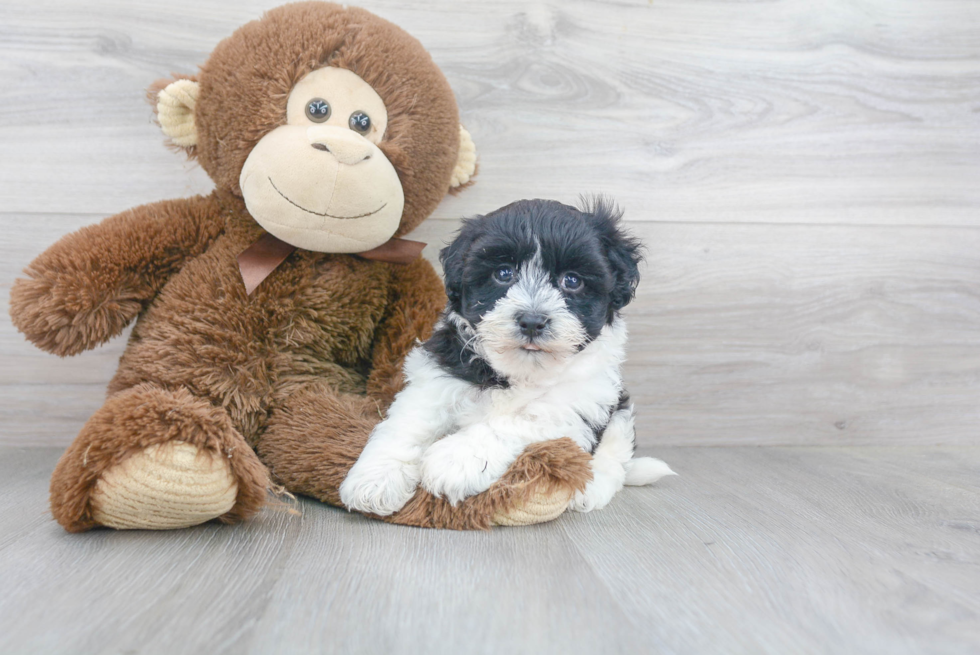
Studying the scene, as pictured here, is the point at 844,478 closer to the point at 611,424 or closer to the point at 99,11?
the point at 611,424

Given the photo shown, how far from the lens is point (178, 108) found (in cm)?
154

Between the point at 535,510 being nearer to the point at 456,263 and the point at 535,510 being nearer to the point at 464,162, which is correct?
the point at 456,263

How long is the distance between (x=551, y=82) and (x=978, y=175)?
135 centimetres

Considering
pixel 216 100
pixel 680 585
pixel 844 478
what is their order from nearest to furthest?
pixel 680 585
pixel 216 100
pixel 844 478

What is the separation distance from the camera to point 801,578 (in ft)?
3.65

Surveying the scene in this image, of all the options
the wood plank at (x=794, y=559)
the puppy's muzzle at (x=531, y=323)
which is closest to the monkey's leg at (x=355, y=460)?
the wood plank at (x=794, y=559)

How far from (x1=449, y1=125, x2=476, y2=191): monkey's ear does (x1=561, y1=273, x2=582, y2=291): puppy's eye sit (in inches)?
19.6

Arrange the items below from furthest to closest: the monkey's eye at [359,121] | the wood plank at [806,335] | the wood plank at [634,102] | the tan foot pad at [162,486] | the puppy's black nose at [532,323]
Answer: the wood plank at [806,335] → the wood plank at [634,102] → the monkey's eye at [359,121] → the puppy's black nose at [532,323] → the tan foot pad at [162,486]

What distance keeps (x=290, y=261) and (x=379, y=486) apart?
1.98ft

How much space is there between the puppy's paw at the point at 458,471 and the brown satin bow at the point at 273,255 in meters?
0.54

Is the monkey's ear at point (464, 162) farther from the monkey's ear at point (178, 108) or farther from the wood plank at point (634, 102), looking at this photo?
the monkey's ear at point (178, 108)

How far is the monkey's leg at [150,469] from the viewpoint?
1.12m

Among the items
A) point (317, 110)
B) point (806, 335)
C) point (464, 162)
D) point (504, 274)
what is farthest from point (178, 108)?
point (806, 335)

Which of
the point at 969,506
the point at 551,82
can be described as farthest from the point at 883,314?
the point at 551,82
